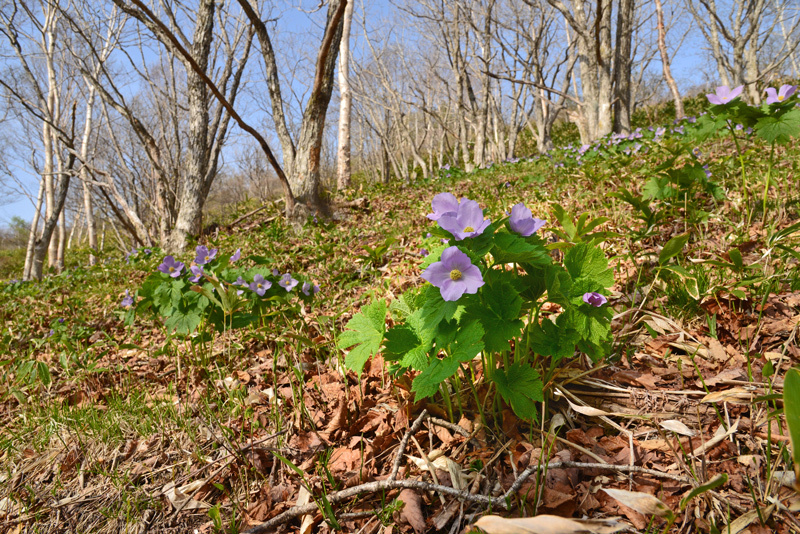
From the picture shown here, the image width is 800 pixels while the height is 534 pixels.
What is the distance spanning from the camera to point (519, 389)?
3.53 feet

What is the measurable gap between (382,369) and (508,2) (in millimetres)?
15119

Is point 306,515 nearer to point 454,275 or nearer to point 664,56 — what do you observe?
point 454,275

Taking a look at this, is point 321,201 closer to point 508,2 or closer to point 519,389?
point 519,389

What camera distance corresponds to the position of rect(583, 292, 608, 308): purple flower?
3.42 feet

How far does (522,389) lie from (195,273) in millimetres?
1810

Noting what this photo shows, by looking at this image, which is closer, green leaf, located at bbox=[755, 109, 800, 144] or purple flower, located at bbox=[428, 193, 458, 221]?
purple flower, located at bbox=[428, 193, 458, 221]

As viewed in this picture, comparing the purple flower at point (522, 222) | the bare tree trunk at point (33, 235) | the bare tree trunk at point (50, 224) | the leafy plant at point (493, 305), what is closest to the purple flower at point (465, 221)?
the leafy plant at point (493, 305)

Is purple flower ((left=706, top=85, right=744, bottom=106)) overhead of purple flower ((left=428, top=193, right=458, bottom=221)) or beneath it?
overhead

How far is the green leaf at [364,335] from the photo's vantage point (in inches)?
47.1

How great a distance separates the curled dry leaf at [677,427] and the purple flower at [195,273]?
6.95 ft

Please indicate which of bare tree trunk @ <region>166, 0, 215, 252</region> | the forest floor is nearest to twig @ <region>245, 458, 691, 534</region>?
the forest floor

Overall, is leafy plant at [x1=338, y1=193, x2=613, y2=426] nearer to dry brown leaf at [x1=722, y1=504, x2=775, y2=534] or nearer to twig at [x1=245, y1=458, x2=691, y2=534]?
twig at [x1=245, y1=458, x2=691, y2=534]

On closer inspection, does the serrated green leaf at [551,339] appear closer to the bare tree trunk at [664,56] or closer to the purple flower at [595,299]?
the purple flower at [595,299]

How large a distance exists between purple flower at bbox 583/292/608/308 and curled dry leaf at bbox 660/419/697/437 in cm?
43
